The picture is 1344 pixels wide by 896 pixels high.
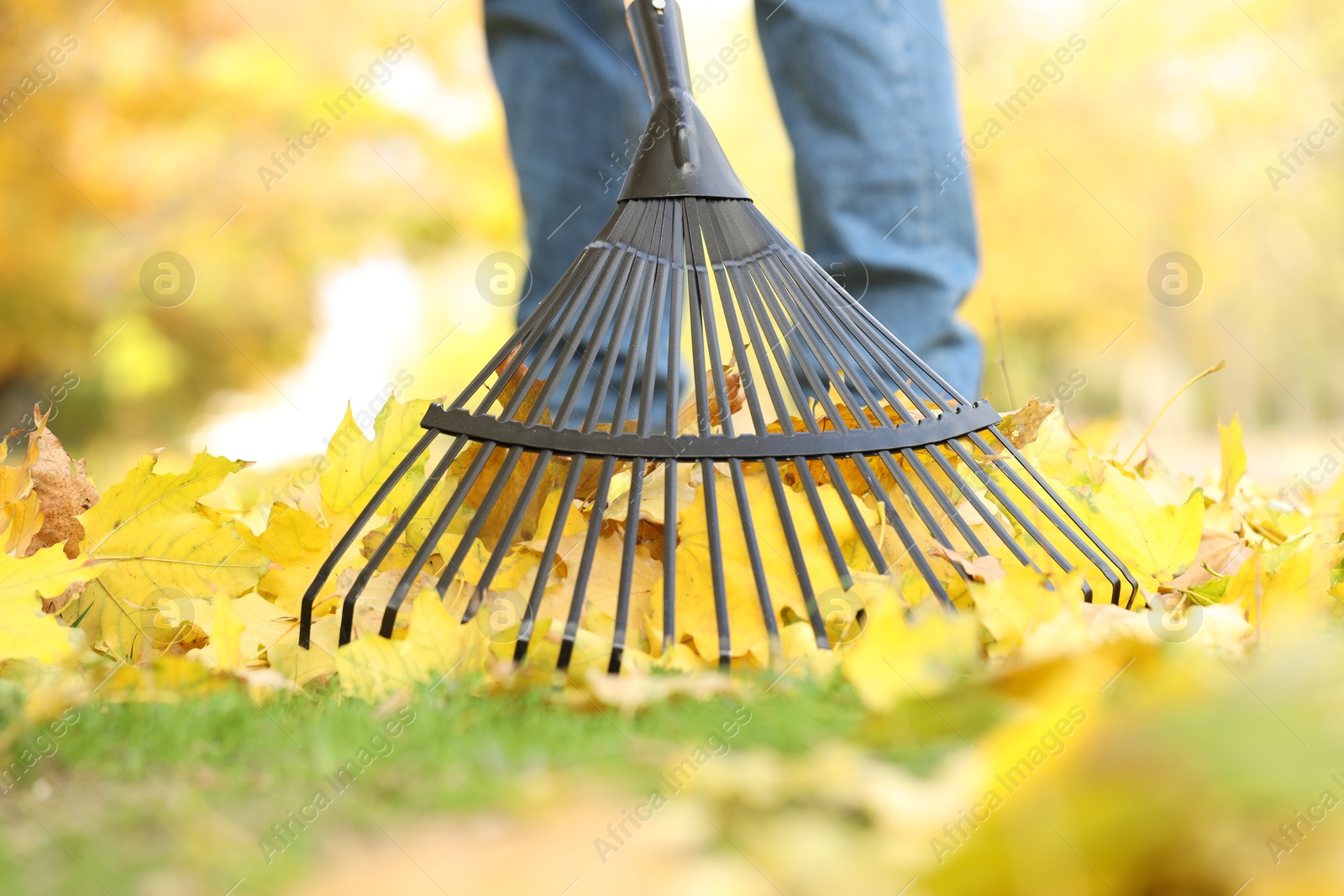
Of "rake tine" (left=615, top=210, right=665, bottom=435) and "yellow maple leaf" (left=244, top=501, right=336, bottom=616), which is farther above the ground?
"rake tine" (left=615, top=210, right=665, bottom=435)

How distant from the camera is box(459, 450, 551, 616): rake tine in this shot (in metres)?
0.81

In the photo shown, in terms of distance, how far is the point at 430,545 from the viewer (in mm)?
857

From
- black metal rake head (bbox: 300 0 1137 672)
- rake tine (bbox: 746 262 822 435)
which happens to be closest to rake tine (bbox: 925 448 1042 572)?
black metal rake head (bbox: 300 0 1137 672)

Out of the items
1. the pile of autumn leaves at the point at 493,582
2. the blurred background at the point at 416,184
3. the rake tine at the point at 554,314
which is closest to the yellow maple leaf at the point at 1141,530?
the pile of autumn leaves at the point at 493,582

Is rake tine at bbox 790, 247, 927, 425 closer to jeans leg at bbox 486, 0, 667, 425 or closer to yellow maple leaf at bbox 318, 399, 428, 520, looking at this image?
yellow maple leaf at bbox 318, 399, 428, 520

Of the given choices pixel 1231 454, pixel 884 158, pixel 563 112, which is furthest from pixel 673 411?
pixel 563 112

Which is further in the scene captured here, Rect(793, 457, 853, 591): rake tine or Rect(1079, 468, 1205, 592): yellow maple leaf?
Rect(1079, 468, 1205, 592): yellow maple leaf

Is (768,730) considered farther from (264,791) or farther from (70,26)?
(70,26)

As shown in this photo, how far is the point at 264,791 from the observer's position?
1.81ft

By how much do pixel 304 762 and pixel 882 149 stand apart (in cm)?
108

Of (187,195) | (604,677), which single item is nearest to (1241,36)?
(187,195)

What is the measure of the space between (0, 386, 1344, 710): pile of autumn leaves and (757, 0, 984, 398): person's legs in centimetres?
32

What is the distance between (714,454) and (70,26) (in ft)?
22.2

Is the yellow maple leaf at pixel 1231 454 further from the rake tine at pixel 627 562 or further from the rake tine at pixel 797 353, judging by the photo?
the rake tine at pixel 627 562
